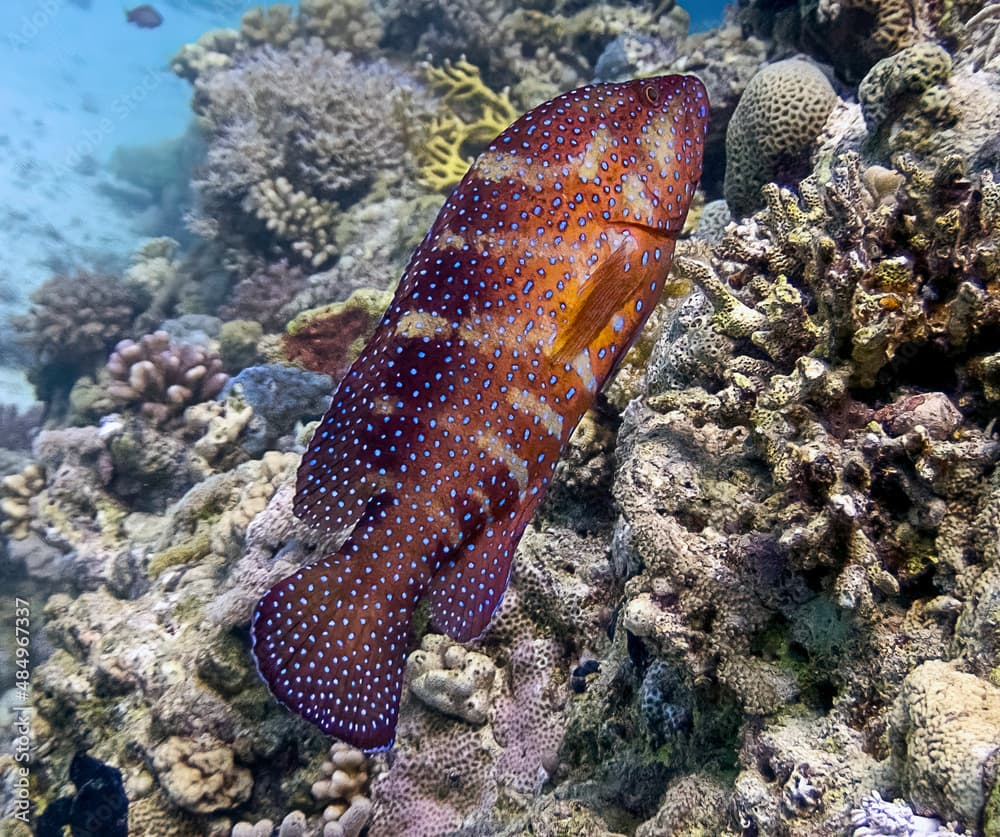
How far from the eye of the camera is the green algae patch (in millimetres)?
5531

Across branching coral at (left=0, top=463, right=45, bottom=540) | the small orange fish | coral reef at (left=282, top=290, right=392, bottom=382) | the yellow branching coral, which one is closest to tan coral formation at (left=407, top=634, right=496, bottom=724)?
coral reef at (left=282, top=290, right=392, bottom=382)

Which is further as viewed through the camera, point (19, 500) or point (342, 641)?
point (19, 500)

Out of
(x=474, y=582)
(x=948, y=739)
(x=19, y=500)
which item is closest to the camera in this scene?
(x=948, y=739)

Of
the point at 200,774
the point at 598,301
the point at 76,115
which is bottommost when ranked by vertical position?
the point at 76,115

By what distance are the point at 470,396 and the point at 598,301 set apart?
66 cm

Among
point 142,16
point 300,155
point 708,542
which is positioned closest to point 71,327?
point 300,155

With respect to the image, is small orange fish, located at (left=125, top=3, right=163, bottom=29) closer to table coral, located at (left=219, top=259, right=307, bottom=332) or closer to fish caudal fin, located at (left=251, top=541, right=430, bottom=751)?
table coral, located at (left=219, top=259, right=307, bottom=332)

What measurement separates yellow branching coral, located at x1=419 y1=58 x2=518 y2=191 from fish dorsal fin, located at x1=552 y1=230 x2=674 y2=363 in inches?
286

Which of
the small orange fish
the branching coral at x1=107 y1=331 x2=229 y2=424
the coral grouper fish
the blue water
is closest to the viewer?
the coral grouper fish

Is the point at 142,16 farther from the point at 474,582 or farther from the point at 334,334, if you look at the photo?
the point at 474,582

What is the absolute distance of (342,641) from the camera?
254 cm

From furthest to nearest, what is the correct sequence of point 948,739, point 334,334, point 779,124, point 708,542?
point 334,334 → point 779,124 → point 708,542 → point 948,739

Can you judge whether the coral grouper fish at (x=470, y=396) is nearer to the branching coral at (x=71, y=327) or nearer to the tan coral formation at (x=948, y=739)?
the tan coral formation at (x=948, y=739)

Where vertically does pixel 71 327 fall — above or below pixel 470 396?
below
